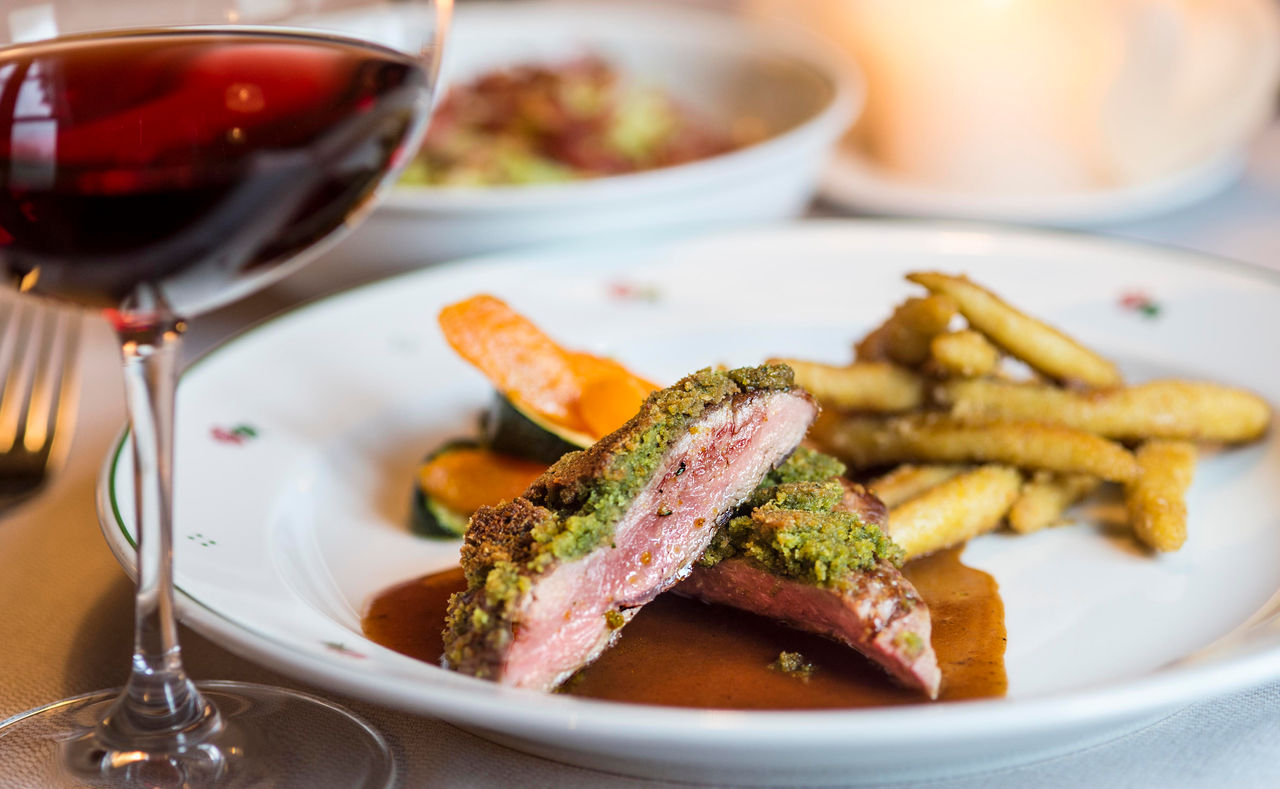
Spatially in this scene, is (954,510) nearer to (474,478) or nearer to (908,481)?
(908,481)

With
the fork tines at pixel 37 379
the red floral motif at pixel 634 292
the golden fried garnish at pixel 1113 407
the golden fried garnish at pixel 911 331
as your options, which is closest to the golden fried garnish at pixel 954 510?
the golden fried garnish at pixel 1113 407

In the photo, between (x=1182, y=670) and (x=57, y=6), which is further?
(x=57, y=6)

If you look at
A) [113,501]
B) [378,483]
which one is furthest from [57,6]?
[378,483]

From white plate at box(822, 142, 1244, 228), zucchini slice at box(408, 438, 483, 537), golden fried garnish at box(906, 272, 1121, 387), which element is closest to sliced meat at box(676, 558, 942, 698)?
zucchini slice at box(408, 438, 483, 537)

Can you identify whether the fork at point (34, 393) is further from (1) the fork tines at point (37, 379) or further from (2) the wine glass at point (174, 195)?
(2) the wine glass at point (174, 195)

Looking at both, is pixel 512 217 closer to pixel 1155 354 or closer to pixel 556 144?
pixel 556 144

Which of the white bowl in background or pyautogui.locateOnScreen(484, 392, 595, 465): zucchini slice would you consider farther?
the white bowl in background

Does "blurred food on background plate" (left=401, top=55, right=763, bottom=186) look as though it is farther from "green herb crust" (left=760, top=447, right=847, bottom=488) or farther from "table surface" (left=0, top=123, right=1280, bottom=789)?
"green herb crust" (left=760, top=447, right=847, bottom=488)
